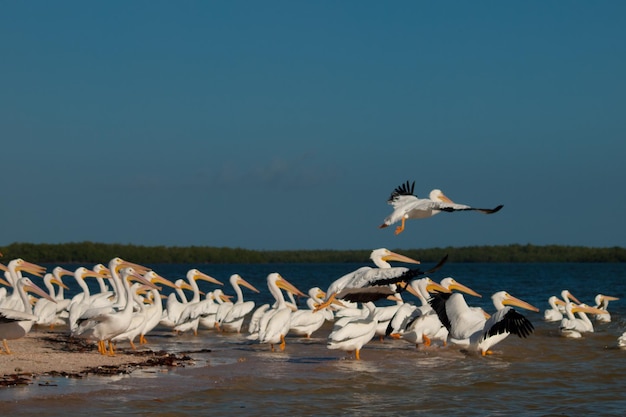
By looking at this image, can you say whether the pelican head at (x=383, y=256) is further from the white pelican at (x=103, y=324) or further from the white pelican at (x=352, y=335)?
the white pelican at (x=103, y=324)

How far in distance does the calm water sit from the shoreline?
250mm

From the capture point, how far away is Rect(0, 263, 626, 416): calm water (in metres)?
7.15

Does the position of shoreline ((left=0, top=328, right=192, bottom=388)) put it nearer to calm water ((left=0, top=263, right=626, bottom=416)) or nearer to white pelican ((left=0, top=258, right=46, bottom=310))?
calm water ((left=0, top=263, right=626, bottom=416))

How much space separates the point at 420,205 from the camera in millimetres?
8547

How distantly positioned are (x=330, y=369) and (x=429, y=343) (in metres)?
2.20

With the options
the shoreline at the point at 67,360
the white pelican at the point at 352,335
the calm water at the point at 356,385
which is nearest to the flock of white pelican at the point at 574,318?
the calm water at the point at 356,385

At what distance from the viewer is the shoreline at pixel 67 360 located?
8219 millimetres

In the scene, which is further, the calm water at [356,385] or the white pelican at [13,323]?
the white pelican at [13,323]

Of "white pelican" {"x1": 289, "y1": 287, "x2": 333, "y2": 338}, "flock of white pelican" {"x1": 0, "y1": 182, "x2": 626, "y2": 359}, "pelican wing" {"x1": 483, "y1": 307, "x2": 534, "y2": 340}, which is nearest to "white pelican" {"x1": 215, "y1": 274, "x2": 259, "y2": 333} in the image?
"flock of white pelican" {"x1": 0, "y1": 182, "x2": 626, "y2": 359}

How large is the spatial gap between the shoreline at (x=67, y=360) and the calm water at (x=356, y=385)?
0.25 metres

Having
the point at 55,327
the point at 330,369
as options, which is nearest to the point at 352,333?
the point at 330,369

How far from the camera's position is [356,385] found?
8289 mm

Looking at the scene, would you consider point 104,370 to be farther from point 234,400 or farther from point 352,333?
point 352,333

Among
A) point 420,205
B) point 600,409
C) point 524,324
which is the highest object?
point 420,205
